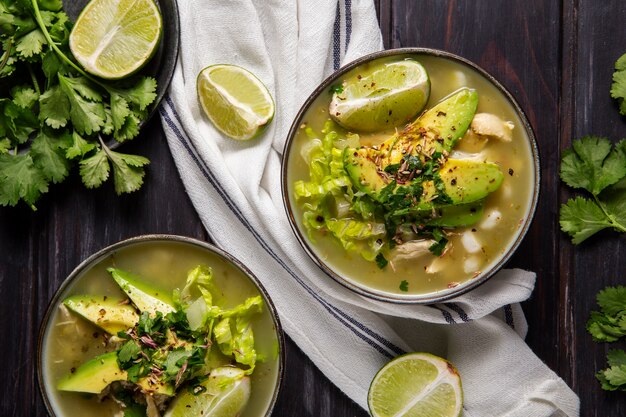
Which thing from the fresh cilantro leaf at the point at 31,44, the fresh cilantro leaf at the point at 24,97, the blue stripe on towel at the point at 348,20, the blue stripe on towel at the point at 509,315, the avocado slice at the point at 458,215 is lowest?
the blue stripe on towel at the point at 509,315

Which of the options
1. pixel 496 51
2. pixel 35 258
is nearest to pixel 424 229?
pixel 496 51

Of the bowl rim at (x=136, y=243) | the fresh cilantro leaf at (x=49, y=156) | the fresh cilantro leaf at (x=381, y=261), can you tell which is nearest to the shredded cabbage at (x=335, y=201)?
the fresh cilantro leaf at (x=381, y=261)

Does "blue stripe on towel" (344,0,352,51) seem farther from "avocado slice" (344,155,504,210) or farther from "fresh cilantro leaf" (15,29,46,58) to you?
"fresh cilantro leaf" (15,29,46,58)

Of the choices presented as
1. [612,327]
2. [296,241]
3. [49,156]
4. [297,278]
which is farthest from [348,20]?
[612,327]

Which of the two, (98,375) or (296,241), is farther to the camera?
(296,241)

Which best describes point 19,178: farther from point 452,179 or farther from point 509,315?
point 509,315

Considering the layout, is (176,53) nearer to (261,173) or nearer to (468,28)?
(261,173)

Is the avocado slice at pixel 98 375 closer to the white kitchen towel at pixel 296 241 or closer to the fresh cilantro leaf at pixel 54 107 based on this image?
the white kitchen towel at pixel 296 241
